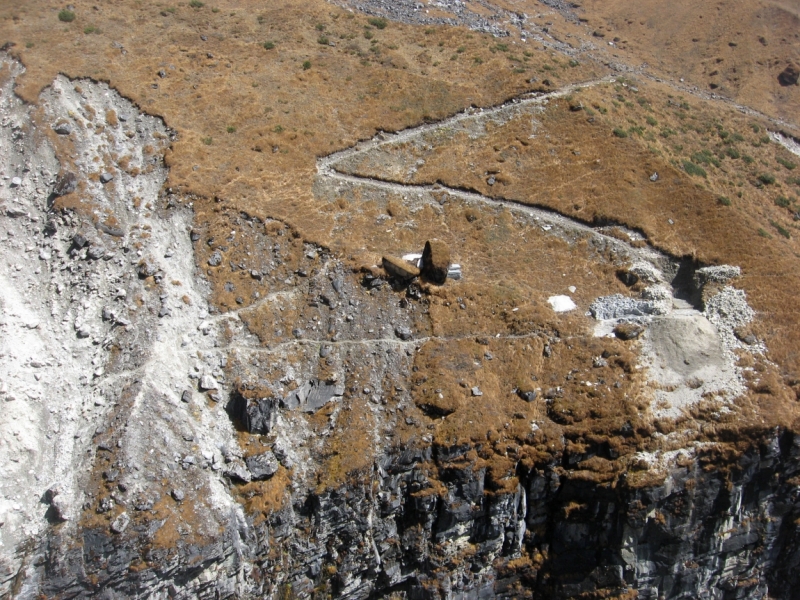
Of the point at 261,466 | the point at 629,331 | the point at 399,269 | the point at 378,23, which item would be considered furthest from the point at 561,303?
the point at 378,23

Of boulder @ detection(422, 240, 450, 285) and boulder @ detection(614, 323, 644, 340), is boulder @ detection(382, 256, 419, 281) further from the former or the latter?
boulder @ detection(614, 323, 644, 340)

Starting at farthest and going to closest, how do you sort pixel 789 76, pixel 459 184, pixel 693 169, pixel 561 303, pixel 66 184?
pixel 789 76 → pixel 693 169 → pixel 459 184 → pixel 561 303 → pixel 66 184

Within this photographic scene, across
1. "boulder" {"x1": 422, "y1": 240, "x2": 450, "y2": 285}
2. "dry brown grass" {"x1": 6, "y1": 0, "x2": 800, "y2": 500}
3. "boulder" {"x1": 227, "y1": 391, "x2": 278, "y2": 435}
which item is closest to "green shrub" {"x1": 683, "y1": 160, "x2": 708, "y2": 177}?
"dry brown grass" {"x1": 6, "y1": 0, "x2": 800, "y2": 500}

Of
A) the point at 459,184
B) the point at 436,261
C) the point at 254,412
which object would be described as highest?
the point at 459,184

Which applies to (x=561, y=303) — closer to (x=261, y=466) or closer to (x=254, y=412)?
(x=254, y=412)

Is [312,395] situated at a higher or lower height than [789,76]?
lower

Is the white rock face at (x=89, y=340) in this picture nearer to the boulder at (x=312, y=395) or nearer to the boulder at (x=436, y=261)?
the boulder at (x=312, y=395)
